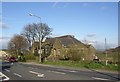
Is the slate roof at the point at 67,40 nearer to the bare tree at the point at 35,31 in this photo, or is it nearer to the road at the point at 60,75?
the bare tree at the point at 35,31

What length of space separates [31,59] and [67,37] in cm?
2281

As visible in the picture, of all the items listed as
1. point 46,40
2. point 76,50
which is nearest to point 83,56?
point 76,50

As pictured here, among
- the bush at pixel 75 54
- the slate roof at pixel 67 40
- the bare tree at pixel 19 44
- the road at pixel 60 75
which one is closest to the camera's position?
the road at pixel 60 75

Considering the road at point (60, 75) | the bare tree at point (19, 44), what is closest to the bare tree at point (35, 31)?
the bare tree at point (19, 44)

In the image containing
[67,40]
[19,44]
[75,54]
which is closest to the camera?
[75,54]

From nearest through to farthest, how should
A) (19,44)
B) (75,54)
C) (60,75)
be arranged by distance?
(60,75), (75,54), (19,44)

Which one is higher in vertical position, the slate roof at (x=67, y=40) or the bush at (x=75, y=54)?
the slate roof at (x=67, y=40)

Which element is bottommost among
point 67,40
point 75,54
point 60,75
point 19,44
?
point 60,75

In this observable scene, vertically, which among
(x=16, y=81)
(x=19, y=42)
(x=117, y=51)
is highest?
(x=19, y=42)

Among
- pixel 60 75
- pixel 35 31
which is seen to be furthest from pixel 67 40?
pixel 60 75

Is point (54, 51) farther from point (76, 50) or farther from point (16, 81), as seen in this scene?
point (16, 81)

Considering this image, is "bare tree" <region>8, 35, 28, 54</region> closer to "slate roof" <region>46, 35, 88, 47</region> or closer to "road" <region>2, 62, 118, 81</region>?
"slate roof" <region>46, 35, 88, 47</region>

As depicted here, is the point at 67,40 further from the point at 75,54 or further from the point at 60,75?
the point at 60,75

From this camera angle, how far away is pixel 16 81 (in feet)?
59.8
